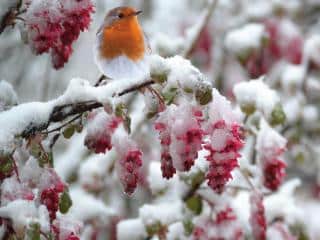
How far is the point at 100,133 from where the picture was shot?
3.82 feet

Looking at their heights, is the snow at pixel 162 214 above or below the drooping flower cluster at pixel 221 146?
below

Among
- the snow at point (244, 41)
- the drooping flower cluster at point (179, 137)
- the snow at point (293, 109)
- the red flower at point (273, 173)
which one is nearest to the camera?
the drooping flower cluster at point (179, 137)

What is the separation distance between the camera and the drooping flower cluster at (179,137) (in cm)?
100

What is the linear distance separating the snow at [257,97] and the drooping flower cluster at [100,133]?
1.47 feet

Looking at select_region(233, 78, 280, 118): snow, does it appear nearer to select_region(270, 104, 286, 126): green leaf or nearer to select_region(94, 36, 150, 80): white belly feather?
select_region(270, 104, 286, 126): green leaf

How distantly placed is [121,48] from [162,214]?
1.95ft

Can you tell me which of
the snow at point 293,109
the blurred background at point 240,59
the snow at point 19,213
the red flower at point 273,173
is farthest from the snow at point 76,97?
the snow at point 293,109

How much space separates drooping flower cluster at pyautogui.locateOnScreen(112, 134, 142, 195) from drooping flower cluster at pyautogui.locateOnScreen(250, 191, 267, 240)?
0.42 meters

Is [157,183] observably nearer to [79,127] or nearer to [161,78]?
[79,127]

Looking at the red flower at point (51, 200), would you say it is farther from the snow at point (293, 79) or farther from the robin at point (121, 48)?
the snow at point (293, 79)

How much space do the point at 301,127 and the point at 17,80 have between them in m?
1.62

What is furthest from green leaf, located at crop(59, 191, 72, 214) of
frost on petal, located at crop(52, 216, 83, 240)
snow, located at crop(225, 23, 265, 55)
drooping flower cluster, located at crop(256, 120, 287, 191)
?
snow, located at crop(225, 23, 265, 55)

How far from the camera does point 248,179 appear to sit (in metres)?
1.59

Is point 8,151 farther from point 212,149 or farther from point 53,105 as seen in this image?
point 212,149
